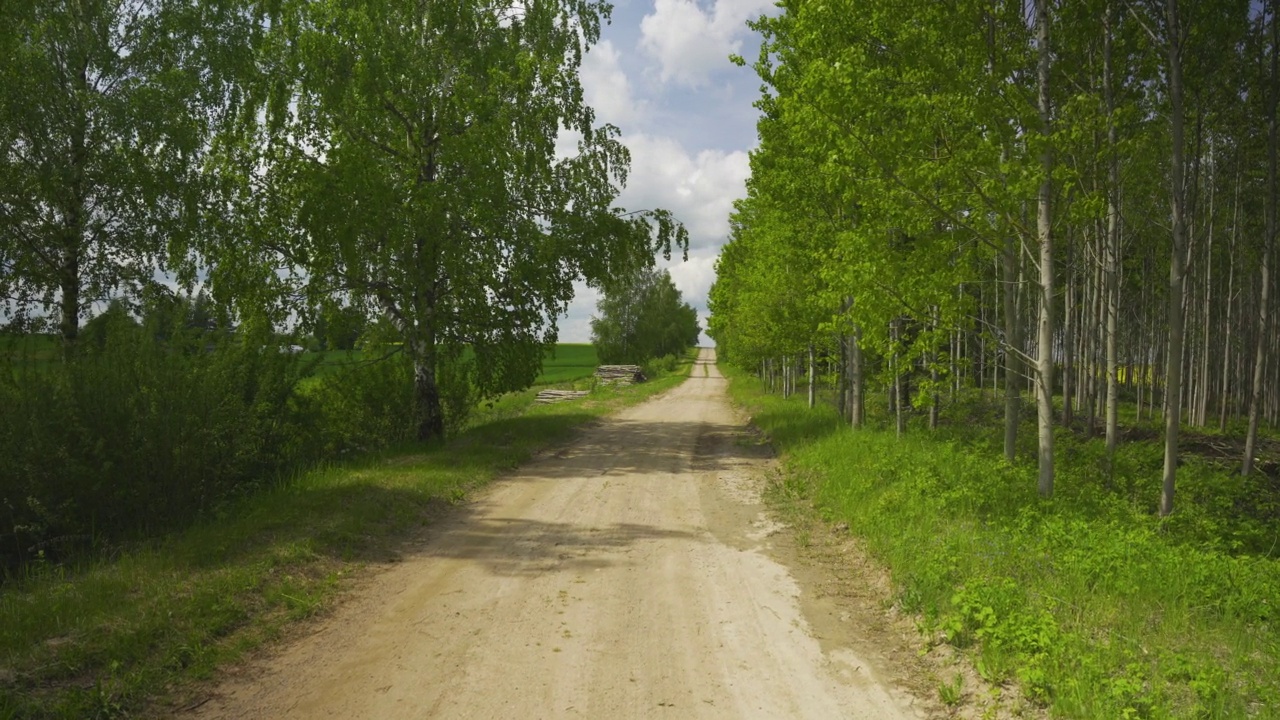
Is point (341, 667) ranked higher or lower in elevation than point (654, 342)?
lower

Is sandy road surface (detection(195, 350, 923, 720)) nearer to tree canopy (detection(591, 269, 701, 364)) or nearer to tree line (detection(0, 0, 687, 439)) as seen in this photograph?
tree line (detection(0, 0, 687, 439))

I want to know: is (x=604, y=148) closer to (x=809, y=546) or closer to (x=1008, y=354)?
(x=1008, y=354)

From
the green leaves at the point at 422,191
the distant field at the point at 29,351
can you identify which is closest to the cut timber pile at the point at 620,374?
the green leaves at the point at 422,191

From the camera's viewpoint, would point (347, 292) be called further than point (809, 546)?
Yes

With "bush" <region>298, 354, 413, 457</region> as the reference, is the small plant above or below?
below

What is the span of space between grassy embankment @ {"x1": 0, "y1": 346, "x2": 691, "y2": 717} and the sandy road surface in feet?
1.49

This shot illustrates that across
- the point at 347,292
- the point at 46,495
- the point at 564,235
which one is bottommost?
the point at 46,495

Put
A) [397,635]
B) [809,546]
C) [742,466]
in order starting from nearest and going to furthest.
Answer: [397,635] < [809,546] < [742,466]

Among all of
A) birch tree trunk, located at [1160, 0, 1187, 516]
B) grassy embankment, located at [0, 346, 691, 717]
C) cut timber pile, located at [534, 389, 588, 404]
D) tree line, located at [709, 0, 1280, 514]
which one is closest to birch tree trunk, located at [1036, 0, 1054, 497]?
tree line, located at [709, 0, 1280, 514]

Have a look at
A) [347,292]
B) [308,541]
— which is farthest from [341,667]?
[347,292]

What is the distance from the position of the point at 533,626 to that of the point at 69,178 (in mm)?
14642

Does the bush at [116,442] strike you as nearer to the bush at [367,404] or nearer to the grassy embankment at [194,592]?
the grassy embankment at [194,592]

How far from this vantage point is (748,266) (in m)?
23.2

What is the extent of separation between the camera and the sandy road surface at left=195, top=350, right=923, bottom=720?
4461 millimetres
